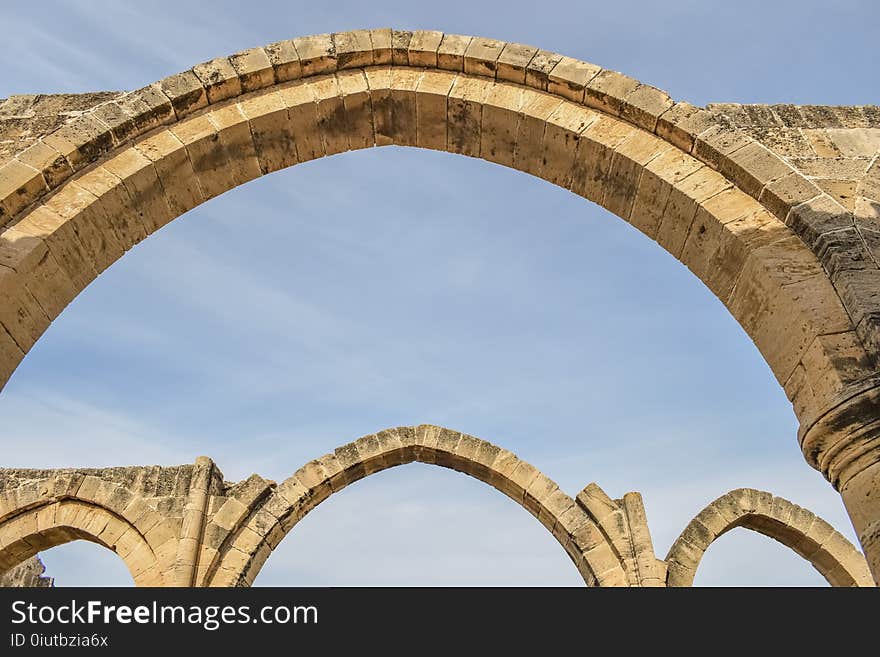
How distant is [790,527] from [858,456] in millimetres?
7596

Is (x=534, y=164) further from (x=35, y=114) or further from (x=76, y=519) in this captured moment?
(x=76, y=519)

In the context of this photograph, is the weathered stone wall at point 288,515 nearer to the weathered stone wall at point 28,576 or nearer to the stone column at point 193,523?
the stone column at point 193,523

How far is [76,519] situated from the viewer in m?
8.90

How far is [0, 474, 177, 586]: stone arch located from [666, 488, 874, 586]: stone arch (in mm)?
6883

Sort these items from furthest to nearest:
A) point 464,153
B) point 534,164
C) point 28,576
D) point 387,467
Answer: point 28,576 → point 387,467 → point 464,153 → point 534,164

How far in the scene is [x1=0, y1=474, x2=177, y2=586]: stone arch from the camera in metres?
8.67

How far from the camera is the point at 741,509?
9.46m

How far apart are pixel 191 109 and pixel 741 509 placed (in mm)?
8469

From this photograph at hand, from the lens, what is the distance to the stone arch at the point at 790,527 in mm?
9297

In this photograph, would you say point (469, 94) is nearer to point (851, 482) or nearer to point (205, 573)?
point (851, 482)

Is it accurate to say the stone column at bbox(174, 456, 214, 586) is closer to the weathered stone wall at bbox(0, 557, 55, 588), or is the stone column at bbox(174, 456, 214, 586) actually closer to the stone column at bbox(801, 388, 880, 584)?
the weathered stone wall at bbox(0, 557, 55, 588)

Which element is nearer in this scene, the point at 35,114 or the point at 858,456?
the point at 858,456

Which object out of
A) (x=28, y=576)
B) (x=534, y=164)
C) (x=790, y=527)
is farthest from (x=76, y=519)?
(x=790, y=527)
